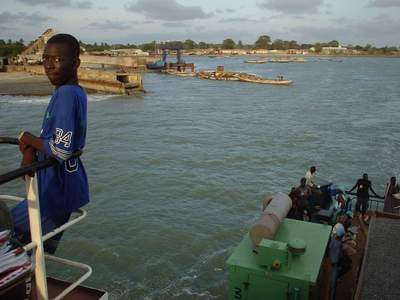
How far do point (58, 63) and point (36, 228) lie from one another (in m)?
1.03

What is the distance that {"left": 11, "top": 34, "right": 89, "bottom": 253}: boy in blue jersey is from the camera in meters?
2.51

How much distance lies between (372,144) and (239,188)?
13.2m

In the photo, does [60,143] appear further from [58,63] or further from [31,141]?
[58,63]

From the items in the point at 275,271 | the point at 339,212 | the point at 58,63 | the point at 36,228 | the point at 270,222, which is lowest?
the point at 339,212

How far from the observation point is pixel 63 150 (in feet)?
8.18

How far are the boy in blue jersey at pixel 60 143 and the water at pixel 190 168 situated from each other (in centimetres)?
903

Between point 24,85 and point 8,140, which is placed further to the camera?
point 24,85

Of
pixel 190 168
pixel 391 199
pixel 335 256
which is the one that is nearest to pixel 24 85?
pixel 190 168

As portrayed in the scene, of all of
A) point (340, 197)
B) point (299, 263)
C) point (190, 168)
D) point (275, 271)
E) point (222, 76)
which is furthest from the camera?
point (222, 76)

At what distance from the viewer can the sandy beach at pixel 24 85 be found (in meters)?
53.7

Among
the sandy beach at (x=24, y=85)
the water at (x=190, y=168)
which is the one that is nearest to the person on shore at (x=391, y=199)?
the water at (x=190, y=168)

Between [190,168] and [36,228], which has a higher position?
[36,228]

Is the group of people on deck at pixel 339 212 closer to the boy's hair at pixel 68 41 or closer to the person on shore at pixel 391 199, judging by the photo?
the person on shore at pixel 391 199

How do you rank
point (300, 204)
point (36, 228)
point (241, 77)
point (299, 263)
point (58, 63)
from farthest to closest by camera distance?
point (241, 77)
point (300, 204)
point (299, 263)
point (58, 63)
point (36, 228)
